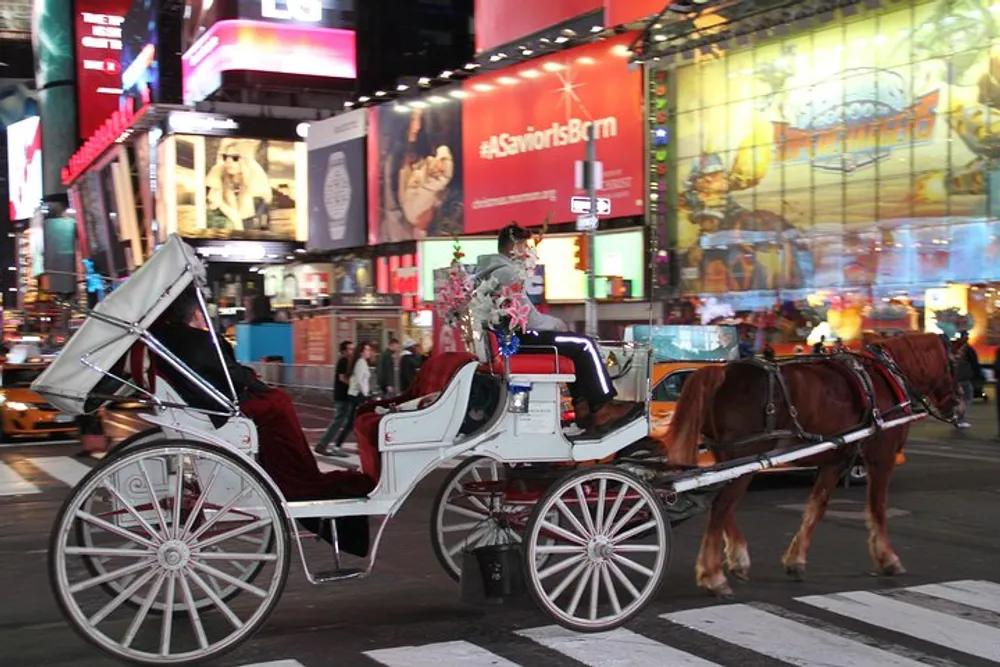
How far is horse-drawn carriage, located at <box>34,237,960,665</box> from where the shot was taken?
5.40 metres

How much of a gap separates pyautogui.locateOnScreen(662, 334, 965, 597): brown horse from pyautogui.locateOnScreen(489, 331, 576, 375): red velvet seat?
1.15 metres

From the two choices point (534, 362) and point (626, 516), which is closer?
point (626, 516)

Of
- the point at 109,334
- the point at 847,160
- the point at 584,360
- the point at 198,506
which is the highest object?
the point at 847,160

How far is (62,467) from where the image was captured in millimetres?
15555

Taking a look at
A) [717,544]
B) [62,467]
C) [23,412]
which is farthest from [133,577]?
[23,412]

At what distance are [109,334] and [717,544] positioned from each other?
4.06m

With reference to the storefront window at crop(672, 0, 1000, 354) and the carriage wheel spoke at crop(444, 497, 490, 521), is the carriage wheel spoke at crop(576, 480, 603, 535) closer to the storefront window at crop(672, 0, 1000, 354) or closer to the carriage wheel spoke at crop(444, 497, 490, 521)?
the carriage wheel spoke at crop(444, 497, 490, 521)

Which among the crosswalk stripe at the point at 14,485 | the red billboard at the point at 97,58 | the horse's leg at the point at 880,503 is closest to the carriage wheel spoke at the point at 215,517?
the horse's leg at the point at 880,503

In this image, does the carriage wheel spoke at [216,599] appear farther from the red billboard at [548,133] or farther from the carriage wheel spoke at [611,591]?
the red billboard at [548,133]

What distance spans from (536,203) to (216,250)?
106ft

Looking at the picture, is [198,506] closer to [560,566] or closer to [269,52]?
[560,566]

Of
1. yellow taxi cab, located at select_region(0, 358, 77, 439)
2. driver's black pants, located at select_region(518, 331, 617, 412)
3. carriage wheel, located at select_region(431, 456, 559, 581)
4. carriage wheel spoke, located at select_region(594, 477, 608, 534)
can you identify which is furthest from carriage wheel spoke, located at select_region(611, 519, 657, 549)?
yellow taxi cab, located at select_region(0, 358, 77, 439)

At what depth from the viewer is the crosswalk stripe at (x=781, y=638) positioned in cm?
560

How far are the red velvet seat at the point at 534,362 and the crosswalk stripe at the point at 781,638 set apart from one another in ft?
5.48
